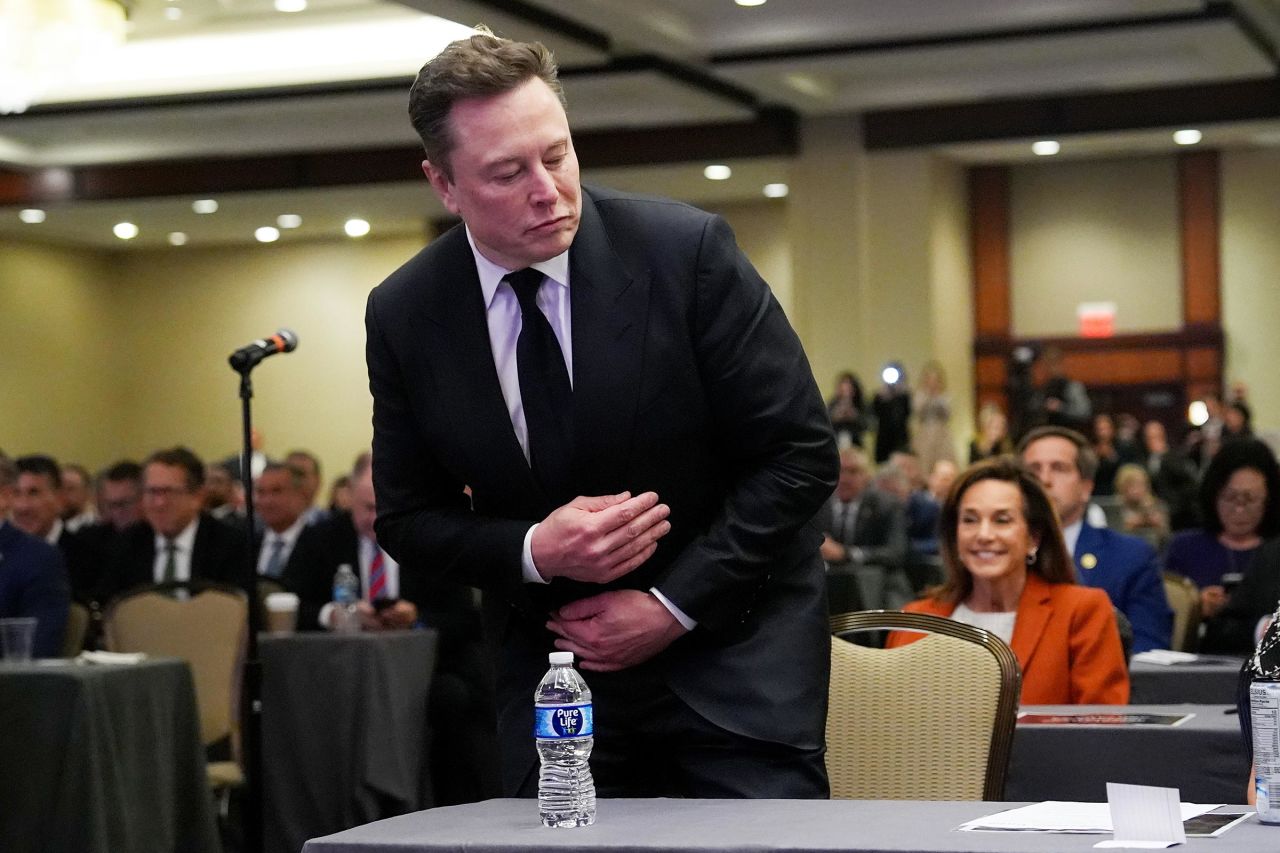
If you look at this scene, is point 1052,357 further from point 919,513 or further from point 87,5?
point 87,5

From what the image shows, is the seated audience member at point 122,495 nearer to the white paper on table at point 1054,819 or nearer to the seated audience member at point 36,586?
the seated audience member at point 36,586

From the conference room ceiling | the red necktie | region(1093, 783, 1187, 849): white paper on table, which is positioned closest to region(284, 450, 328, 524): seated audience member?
the conference room ceiling

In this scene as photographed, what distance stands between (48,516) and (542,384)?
22.8 feet

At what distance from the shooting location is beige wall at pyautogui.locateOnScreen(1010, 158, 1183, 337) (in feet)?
56.6

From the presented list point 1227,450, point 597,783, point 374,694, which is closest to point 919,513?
point 1227,450

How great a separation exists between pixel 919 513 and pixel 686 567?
916 centimetres

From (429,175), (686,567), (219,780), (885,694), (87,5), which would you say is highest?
(87,5)

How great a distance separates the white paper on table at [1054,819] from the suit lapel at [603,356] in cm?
61

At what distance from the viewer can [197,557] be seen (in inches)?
278

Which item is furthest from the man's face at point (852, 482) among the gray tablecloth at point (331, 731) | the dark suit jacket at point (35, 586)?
the dark suit jacket at point (35, 586)

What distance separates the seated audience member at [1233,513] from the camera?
6273mm

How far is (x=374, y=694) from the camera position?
19.2ft

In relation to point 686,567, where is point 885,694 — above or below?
below

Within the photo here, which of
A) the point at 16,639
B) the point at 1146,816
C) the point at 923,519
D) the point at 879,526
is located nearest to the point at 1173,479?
the point at 923,519
